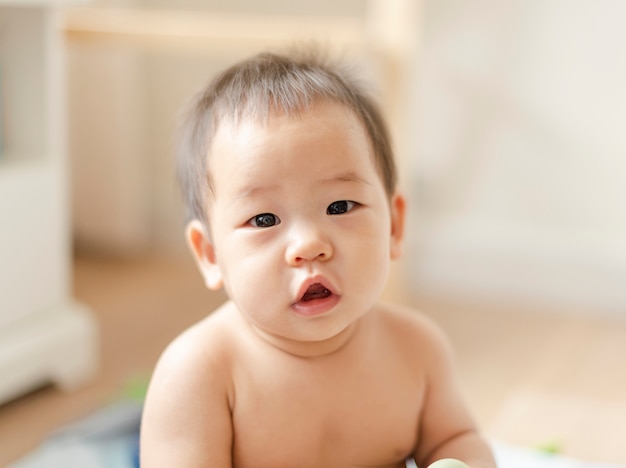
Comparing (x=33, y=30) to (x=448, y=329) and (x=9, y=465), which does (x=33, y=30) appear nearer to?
(x=9, y=465)

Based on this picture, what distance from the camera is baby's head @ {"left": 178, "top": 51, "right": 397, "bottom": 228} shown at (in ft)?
2.08

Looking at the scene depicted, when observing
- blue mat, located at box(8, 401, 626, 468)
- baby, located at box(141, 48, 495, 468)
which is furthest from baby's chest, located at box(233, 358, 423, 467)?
blue mat, located at box(8, 401, 626, 468)

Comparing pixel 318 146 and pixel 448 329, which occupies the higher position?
pixel 318 146

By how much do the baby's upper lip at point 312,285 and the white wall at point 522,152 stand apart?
1082 millimetres

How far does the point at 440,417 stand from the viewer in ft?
2.36

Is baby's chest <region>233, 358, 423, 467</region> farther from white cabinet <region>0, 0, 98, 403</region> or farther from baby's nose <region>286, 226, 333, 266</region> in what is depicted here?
white cabinet <region>0, 0, 98, 403</region>

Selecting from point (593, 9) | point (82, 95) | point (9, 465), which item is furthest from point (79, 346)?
point (593, 9)

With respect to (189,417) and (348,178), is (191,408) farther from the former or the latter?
(348,178)

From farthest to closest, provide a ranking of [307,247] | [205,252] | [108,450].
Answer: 1. [108,450]
2. [205,252]
3. [307,247]

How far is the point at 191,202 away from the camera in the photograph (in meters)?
0.70

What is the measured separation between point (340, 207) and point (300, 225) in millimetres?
41

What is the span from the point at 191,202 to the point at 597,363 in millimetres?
863

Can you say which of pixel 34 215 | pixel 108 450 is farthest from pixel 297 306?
pixel 34 215

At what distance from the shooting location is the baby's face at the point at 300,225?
0.60m
